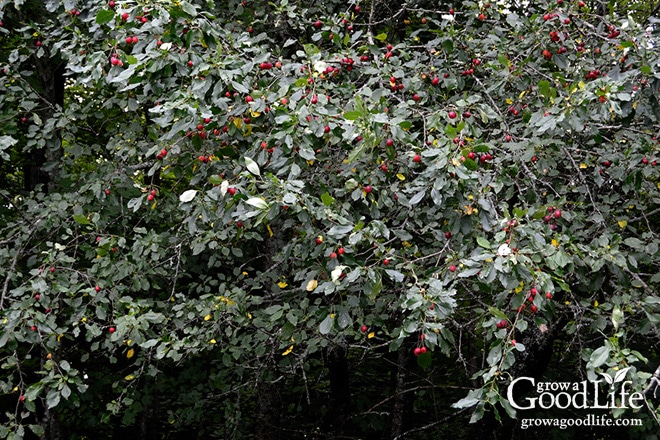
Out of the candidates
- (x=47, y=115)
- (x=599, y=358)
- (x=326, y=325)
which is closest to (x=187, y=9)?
(x=326, y=325)

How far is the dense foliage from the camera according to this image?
8.05ft

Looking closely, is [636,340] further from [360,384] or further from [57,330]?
[57,330]

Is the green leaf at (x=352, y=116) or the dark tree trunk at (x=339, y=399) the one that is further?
the dark tree trunk at (x=339, y=399)

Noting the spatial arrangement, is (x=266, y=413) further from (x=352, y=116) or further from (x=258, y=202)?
(x=352, y=116)

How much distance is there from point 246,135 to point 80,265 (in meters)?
3.29

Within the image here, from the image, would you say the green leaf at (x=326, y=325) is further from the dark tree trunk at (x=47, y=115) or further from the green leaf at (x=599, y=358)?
the dark tree trunk at (x=47, y=115)

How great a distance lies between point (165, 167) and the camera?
328 centimetres

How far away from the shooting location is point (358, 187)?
290 centimetres

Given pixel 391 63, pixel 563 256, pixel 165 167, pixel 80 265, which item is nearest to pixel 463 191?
pixel 563 256

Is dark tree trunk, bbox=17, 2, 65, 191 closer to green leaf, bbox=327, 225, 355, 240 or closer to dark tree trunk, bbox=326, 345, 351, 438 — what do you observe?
green leaf, bbox=327, 225, 355, 240

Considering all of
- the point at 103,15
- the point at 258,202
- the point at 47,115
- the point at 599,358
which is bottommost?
the point at 47,115

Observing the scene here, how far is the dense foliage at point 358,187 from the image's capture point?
8.05 feet

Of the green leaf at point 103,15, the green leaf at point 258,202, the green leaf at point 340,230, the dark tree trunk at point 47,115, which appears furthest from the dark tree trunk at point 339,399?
the green leaf at point 103,15

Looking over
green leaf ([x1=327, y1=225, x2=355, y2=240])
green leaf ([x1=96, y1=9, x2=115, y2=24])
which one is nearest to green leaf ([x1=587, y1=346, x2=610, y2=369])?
green leaf ([x1=327, y1=225, x2=355, y2=240])
